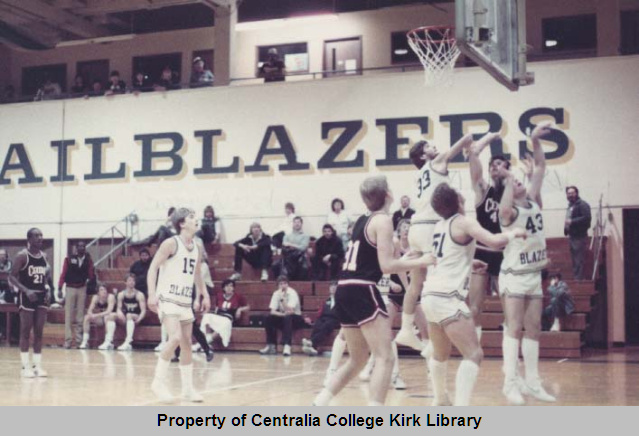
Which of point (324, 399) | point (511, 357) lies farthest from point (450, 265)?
point (511, 357)

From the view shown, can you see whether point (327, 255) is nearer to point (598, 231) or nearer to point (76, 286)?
point (76, 286)

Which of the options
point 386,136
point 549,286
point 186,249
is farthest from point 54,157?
point 186,249

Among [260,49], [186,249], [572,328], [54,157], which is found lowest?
[572,328]

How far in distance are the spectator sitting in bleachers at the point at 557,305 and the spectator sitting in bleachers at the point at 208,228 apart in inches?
316

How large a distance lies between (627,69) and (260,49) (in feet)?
31.4

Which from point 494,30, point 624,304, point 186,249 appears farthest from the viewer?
point 624,304

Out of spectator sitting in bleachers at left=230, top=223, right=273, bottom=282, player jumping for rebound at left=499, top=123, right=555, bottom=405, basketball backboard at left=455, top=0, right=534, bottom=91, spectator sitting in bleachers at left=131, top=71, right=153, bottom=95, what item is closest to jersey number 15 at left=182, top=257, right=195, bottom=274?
player jumping for rebound at left=499, top=123, right=555, bottom=405

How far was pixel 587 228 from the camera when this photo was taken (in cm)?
1658

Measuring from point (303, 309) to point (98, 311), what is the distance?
4565mm

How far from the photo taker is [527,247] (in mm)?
8695

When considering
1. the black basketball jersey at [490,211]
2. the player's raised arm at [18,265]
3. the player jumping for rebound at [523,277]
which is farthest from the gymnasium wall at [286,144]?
the player jumping for rebound at [523,277]

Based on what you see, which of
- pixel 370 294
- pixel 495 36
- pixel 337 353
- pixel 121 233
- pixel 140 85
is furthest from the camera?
pixel 140 85

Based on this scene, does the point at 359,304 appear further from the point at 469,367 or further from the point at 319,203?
the point at 319,203

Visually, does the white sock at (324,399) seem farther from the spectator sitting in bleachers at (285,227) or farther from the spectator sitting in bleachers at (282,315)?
the spectator sitting in bleachers at (285,227)
